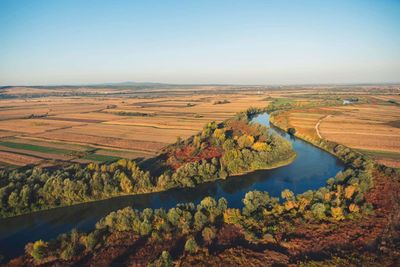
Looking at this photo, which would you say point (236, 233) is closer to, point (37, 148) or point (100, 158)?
point (100, 158)

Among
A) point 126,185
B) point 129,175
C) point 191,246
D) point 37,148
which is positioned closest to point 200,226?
point 191,246

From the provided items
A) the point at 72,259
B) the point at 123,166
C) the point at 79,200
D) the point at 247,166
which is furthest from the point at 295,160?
the point at 72,259

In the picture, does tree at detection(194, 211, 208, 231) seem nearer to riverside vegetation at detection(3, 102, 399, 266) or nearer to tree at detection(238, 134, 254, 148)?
riverside vegetation at detection(3, 102, 399, 266)

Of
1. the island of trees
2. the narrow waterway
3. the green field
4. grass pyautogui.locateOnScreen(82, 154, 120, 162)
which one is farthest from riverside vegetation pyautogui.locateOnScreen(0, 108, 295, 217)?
the green field

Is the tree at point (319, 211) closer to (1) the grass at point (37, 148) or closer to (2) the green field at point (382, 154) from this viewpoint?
(2) the green field at point (382, 154)

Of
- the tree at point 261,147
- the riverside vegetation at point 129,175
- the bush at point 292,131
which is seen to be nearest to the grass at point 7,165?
the riverside vegetation at point 129,175
